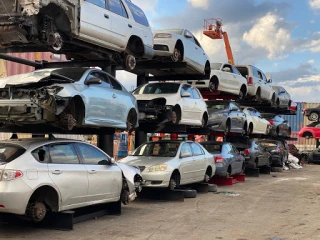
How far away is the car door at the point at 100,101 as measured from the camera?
8844mm

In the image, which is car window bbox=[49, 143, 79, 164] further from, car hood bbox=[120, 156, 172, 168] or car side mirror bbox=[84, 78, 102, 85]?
car hood bbox=[120, 156, 172, 168]

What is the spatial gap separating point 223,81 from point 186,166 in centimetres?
719

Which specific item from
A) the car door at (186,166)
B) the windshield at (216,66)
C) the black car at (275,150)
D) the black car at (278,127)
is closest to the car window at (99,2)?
the car door at (186,166)

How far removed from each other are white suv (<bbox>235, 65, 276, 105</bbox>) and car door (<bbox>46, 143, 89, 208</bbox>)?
14.8 meters

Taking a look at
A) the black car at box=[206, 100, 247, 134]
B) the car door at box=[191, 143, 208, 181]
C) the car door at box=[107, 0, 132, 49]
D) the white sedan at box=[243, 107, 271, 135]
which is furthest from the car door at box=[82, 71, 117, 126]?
the white sedan at box=[243, 107, 271, 135]

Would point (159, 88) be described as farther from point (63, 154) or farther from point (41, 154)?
point (41, 154)

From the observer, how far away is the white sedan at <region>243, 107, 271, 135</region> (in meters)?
21.4

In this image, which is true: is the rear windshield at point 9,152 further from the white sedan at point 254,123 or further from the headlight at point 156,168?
the white sedan at point 254,123

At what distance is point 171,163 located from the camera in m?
11.3

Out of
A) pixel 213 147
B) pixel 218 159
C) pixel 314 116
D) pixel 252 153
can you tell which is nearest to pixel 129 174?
pixel 218 159

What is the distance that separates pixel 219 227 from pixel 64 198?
2943mm

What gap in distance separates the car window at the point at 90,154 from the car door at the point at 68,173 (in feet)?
0.72

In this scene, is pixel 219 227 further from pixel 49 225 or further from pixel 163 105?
pixel 163 105

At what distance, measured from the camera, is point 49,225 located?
24.5ft
